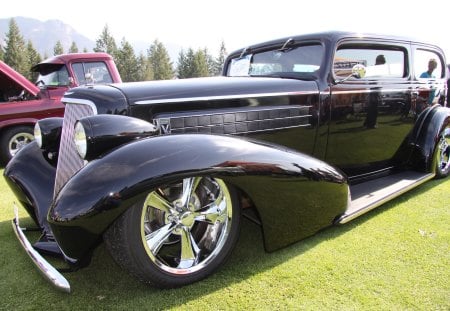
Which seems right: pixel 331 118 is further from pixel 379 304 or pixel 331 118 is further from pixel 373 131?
pixel 379 304

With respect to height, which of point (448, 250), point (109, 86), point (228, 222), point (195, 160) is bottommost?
point (448, 250)

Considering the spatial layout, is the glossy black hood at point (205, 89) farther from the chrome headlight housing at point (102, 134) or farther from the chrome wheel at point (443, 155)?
the chrome wheel at point (443, 155)

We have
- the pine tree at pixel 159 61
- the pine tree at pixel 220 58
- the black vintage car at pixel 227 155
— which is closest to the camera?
the black vintage car at pixel 227 155

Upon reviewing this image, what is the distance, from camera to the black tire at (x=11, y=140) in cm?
652

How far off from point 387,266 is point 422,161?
209 cm

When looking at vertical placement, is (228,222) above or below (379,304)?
above

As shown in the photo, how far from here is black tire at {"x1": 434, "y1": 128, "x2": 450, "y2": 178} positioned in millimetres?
4255

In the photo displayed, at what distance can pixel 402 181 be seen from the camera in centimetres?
375

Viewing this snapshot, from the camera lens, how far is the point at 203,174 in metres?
2.01

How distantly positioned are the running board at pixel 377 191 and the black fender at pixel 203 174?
0.24 meters

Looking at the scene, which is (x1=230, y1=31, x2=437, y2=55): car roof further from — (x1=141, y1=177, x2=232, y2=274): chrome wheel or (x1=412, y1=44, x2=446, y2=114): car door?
(x1=141, y1=177, x2=232, y2=274): chrome wheel

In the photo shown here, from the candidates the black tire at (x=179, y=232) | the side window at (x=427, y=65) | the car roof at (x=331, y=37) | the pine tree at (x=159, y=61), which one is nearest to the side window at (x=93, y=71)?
the car roof at (x=331, y=37)

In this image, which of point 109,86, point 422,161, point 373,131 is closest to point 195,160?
point 109,86

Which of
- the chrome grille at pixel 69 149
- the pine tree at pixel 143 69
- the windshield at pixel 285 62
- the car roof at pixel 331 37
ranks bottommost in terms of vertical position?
the pine tree at pixel 143 69
